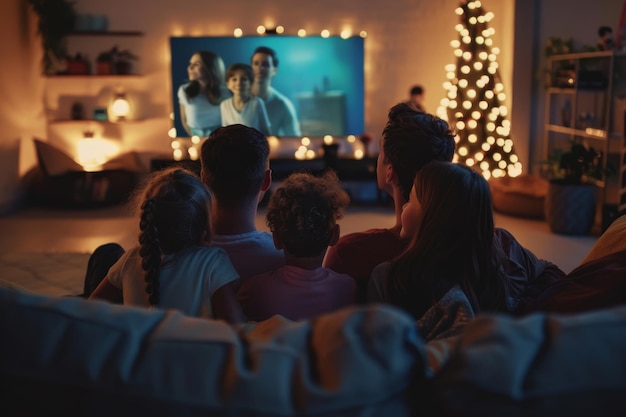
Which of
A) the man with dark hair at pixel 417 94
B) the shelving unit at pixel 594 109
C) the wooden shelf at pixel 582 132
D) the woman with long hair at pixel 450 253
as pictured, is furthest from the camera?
the man with dark hair at pixel 417 94

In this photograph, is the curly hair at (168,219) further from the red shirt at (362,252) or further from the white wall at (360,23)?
the white wall at (360,23)

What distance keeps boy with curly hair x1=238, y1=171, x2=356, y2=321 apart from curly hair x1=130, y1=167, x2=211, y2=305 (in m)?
0.18

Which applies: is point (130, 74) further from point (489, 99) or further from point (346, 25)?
point (489, 99)

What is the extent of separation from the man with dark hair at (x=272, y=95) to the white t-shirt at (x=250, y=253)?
17.8 feet

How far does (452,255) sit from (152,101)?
257 inches

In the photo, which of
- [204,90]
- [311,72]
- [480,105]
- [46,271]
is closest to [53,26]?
[204,90]

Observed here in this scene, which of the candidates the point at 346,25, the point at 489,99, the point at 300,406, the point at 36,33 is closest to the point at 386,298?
the point at 300,406

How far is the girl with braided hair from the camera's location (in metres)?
1.70

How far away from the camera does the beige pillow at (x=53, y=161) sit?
282 inches

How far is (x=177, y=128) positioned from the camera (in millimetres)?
7551

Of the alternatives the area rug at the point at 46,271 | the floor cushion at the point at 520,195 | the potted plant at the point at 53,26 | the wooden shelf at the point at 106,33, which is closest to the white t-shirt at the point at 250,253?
the area rug at the point at 46,271

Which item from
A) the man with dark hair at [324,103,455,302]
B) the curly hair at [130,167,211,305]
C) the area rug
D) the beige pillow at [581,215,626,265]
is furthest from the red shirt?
the area rug

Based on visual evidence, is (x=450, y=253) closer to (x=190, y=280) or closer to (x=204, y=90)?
(x=190, y=280)

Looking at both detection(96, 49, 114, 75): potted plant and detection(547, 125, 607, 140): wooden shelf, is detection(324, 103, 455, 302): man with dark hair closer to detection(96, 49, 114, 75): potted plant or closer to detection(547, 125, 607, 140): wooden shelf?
detection(547, 125, 607, 140): wooden shelf
